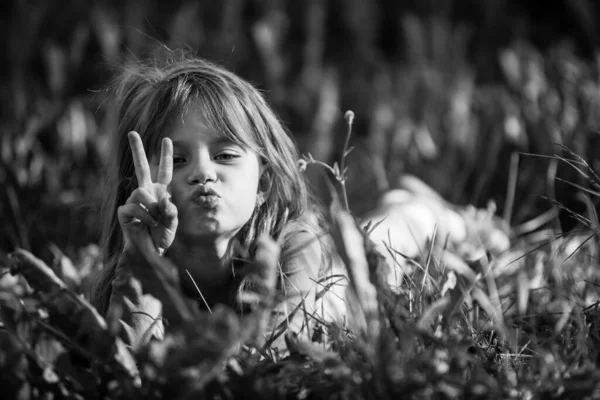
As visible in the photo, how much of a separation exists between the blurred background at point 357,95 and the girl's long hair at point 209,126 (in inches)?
5.5

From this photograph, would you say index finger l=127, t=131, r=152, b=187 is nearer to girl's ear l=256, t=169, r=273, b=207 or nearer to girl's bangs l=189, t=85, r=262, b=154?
girl's bangs l=189, t=85, r=262, b=154

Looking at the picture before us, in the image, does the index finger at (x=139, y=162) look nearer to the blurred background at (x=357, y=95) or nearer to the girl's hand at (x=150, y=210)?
the girl's hand at (x=150, y=210)

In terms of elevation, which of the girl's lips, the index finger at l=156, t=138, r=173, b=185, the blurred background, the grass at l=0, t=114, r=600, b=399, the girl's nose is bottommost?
the blurred background

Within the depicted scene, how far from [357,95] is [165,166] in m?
2.66

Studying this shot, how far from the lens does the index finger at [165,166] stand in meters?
1.14

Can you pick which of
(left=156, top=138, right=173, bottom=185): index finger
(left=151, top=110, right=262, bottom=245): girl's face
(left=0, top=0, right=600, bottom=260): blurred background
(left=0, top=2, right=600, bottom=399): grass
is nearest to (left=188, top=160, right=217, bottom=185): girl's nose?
(left=151, top=110, right=262, bottom=245): girl's face

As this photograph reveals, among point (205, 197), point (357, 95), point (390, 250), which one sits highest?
point (205, 197)

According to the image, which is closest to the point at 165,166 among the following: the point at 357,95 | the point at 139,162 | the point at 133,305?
the point at 139,162

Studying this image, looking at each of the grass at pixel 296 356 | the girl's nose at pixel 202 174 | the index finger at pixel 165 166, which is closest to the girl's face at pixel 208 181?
the girl's nose at pixel 202 174

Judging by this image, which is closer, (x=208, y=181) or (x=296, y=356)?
(x=296, y=356)

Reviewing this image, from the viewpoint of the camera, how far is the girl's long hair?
53.6 inches

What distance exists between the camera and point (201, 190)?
4.09 feet

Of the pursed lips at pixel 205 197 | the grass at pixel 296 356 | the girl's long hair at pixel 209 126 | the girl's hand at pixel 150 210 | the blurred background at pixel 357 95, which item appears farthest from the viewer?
the blurred background at pixel 357 95

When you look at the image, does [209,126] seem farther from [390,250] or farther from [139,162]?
[390,250]
